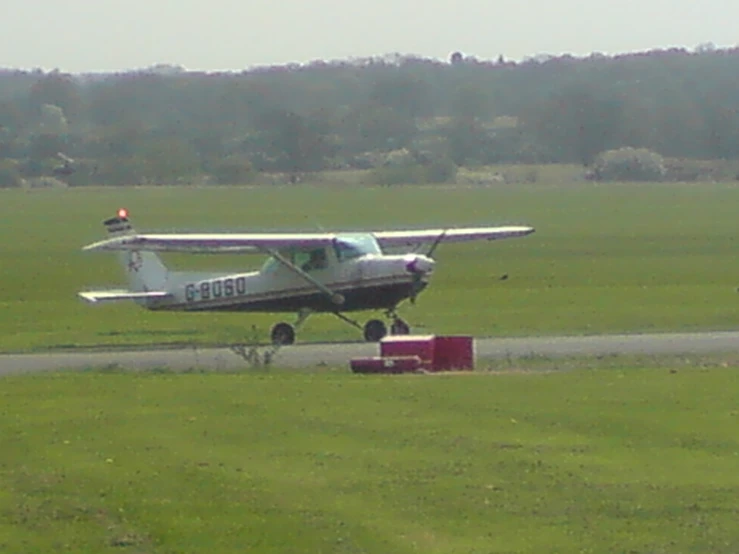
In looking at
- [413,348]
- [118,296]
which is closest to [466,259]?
[118,296]

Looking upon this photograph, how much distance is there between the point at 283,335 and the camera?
3125 cm

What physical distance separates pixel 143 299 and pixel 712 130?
128m

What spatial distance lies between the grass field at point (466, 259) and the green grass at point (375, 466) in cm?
1136

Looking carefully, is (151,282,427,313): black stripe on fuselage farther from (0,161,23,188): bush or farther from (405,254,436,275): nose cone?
(0,161,23,188): bush

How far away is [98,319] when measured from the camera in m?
38.6

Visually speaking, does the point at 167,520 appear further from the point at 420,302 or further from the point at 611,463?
the point at 420,302

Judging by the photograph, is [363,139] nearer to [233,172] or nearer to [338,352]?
[233,172]

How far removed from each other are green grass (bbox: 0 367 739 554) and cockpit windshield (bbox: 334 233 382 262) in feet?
26.8

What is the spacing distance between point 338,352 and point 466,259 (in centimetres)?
2991

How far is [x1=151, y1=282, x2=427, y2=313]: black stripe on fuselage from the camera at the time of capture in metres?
30.6

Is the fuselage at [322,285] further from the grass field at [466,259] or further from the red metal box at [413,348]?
the red metal box at [413,348]

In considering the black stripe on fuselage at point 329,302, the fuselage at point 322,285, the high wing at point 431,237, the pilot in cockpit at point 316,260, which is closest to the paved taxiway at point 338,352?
the black stripe on fuselage at point 329,302

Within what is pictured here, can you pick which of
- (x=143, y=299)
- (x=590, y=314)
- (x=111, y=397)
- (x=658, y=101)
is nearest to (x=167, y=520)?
(x=111, y=397)

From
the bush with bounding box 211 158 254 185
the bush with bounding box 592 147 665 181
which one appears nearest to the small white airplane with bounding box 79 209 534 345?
the bush with bounding box 592 147 665 181
